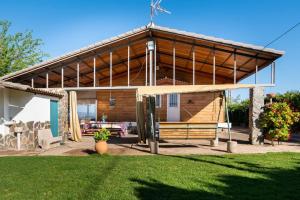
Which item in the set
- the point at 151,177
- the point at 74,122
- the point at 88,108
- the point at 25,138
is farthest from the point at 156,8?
the point at 88,108

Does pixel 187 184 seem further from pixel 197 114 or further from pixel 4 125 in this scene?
pixel 197 114

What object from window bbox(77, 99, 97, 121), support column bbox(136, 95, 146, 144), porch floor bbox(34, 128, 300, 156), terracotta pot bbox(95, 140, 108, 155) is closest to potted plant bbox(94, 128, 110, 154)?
terracotta pot bbox(95, 140, 108, 155)

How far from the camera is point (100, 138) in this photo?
379 inches

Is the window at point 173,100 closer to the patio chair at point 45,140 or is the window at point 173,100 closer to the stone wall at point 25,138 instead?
the patio chair at point 45,140

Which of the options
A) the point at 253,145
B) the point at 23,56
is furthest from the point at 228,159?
the point at 23,56

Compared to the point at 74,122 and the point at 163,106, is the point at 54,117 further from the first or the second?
the point at 163,106

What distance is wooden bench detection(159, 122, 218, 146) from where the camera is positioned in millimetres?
10641

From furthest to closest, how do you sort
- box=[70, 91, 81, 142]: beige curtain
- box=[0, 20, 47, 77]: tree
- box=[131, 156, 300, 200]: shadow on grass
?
box=[0, 20, 47, 77]: tree < box=[70, 91, 81, 142]: beige curtain < box=[131, 156, 300, 200]: shadow on grass

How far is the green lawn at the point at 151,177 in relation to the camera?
502 centimetres

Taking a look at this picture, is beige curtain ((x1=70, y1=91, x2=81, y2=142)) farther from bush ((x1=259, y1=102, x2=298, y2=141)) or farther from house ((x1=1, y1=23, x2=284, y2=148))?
bush ((x1=259, y1=102, x2=298, y2=141))

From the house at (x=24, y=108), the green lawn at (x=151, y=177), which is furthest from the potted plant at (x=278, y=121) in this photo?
the house at (x=24, y=108)

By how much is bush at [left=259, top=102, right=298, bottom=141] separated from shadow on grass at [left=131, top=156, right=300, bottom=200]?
16.2ft

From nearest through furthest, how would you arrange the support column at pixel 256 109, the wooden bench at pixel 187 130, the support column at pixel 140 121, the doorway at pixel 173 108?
the wooden bench at pixel 187 130 < the support column at pixel 256 109 < the support column at pixel 140 121 < the doorway at pixel 173 108

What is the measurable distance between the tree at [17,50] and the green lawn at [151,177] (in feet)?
80.7
